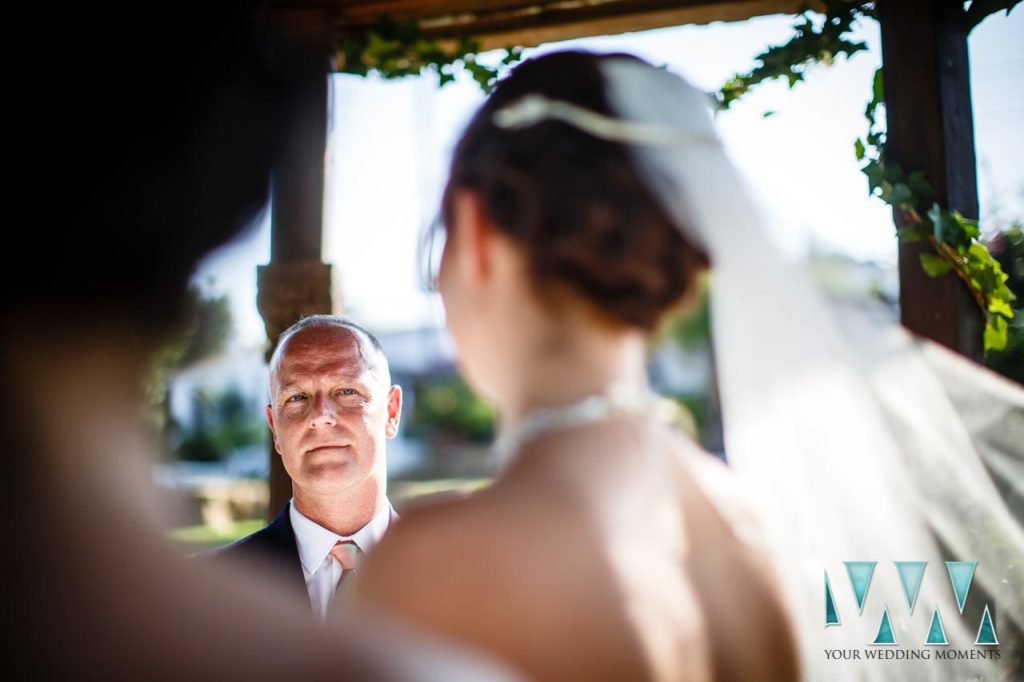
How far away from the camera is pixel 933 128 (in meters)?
2.42

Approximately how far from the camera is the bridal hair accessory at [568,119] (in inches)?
48.9

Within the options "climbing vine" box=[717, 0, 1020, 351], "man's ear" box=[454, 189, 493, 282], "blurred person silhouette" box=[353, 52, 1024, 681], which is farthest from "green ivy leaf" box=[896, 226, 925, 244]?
Answer: "man's ear" box=[454, 189, 493, 282]

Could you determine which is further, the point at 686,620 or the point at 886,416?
the point at 886,416

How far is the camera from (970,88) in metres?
2.53

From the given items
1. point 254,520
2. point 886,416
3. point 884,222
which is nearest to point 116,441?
point 886,416

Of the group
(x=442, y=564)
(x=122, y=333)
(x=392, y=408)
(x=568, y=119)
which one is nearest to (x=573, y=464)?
(x=442, y=564)

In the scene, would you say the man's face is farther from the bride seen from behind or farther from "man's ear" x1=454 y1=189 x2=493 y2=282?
"man's ear" x1=454 y1=189 x2=493 y2=282

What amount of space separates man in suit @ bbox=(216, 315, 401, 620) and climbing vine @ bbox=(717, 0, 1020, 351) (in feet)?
5.72

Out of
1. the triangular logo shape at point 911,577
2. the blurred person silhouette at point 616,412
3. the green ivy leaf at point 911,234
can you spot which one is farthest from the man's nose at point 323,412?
the green ivy leaf at point 911,234

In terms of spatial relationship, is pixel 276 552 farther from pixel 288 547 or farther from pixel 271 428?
pixel 271 428

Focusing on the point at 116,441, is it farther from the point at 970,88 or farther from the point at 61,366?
the point at 970,88

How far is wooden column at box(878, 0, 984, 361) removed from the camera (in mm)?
A: 2393

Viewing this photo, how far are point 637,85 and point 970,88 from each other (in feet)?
5.57

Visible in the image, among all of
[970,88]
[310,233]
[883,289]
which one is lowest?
[883,289]
